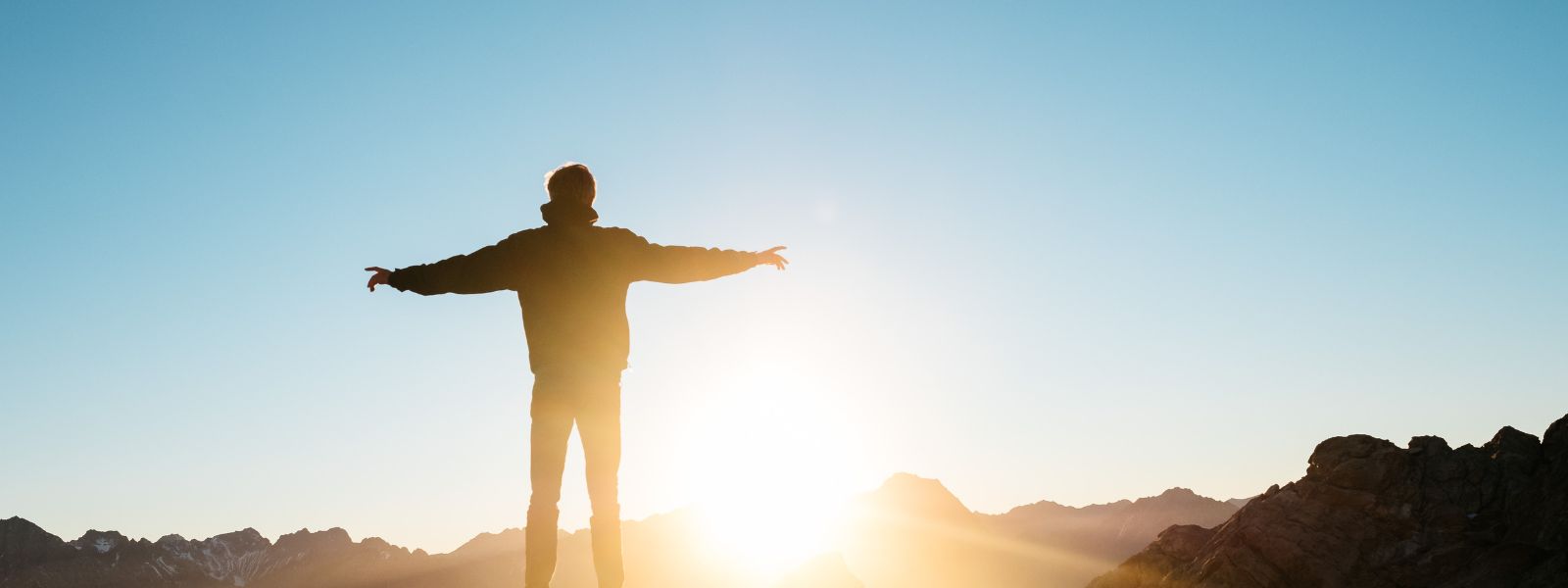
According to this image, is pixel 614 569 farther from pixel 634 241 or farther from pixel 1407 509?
pixel 1407 509

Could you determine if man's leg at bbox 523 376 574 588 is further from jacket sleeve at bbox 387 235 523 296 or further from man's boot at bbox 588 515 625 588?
jacket sleeve at bbox 387 235 523 296

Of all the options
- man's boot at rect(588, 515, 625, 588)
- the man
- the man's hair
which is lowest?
man's boot at rect(588, 515, 625, 588)

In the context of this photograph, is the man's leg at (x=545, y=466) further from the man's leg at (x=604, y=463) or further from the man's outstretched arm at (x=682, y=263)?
the man's outstretched arm at (x=682, y=263)

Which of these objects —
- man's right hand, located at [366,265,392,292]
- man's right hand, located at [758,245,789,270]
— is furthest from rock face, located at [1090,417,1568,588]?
man's right hand, located at [366,265,392,292]

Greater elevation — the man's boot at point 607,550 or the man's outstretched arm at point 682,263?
the man's outstretched arm at point 682,263

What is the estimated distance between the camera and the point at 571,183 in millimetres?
10398

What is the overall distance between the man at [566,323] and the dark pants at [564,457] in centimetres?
1

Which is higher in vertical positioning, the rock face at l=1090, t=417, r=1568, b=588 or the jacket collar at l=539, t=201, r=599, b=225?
the jacket collar at l=539, t=201, r=599, b=225

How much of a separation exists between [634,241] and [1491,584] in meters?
14.1

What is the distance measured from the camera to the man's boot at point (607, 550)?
400 inches

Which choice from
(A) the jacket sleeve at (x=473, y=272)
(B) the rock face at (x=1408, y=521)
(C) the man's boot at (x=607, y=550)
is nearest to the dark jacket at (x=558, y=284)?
(A) the jacket sleeve at (x=473, y=272)

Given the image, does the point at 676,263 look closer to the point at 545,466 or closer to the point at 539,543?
the point at 545,466

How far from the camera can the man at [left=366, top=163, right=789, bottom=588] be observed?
976 centimetres

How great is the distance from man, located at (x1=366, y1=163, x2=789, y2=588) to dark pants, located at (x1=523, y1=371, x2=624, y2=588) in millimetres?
11
